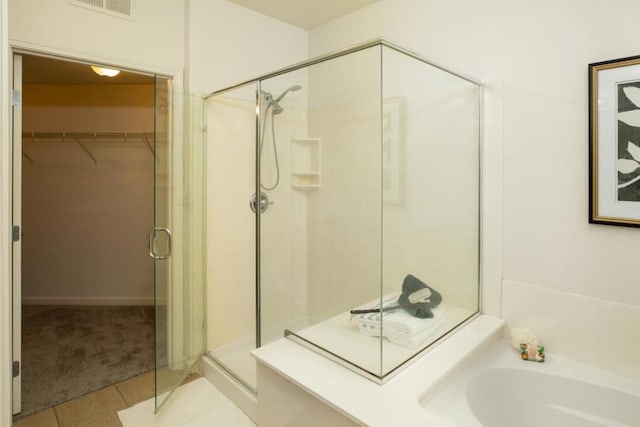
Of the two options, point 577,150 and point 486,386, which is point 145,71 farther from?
point 486,386

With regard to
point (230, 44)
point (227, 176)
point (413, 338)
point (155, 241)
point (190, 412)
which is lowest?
point (190, 412)

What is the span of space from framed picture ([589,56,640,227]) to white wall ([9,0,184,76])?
2.38 m

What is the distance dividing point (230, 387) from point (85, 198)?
2936 millimetres

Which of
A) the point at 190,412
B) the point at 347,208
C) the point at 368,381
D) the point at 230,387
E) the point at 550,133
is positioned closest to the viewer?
the point at 368,381

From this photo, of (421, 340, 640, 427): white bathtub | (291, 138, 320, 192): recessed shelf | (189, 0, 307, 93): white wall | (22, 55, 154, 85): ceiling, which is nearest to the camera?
(421, 340, 640, 427): white bathtub

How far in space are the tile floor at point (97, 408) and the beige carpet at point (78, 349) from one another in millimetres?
73

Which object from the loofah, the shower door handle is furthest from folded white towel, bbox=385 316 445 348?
the shower door handle

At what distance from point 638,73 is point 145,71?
8.47 ft

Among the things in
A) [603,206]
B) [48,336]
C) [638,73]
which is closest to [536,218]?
[603,206]

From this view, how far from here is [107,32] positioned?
212 centimetres

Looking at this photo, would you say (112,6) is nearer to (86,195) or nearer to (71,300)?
(86,195)

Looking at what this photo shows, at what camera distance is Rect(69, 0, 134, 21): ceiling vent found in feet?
6.73

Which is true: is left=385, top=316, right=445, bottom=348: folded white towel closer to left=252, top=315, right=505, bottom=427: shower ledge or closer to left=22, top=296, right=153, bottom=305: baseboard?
left=252, top=315, right=505, bottom=427: shower ledge

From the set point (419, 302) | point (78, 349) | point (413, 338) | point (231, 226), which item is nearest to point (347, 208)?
point (419, 302)
